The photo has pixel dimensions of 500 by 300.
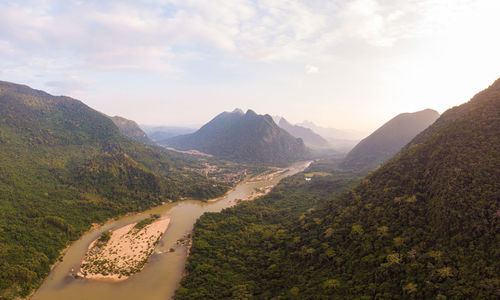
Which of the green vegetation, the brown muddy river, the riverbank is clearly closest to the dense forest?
the green vegetation

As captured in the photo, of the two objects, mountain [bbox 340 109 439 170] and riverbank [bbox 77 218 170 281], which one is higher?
mountain [bbox 340 109 439 170]

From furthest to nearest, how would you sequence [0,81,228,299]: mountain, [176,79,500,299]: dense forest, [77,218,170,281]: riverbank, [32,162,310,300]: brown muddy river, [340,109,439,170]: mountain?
[340,109,439,170]: mountain < [0,81,228,299]: mountain < [77,218,170,281]: riverbank < [32,162,310,300]: brown muddy river < [176,79,500,299]: dense forest

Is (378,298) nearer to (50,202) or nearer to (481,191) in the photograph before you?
(481,191)

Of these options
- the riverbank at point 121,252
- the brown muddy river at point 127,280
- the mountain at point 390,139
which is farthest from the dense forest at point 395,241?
the mountain at point 390,139

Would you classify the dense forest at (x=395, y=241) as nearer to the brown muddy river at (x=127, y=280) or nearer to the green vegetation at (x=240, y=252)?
the green vegetation at (x=240, y=252)

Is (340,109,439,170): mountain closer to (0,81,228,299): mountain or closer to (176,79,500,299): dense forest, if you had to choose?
(176,79,500,299): dense forest
